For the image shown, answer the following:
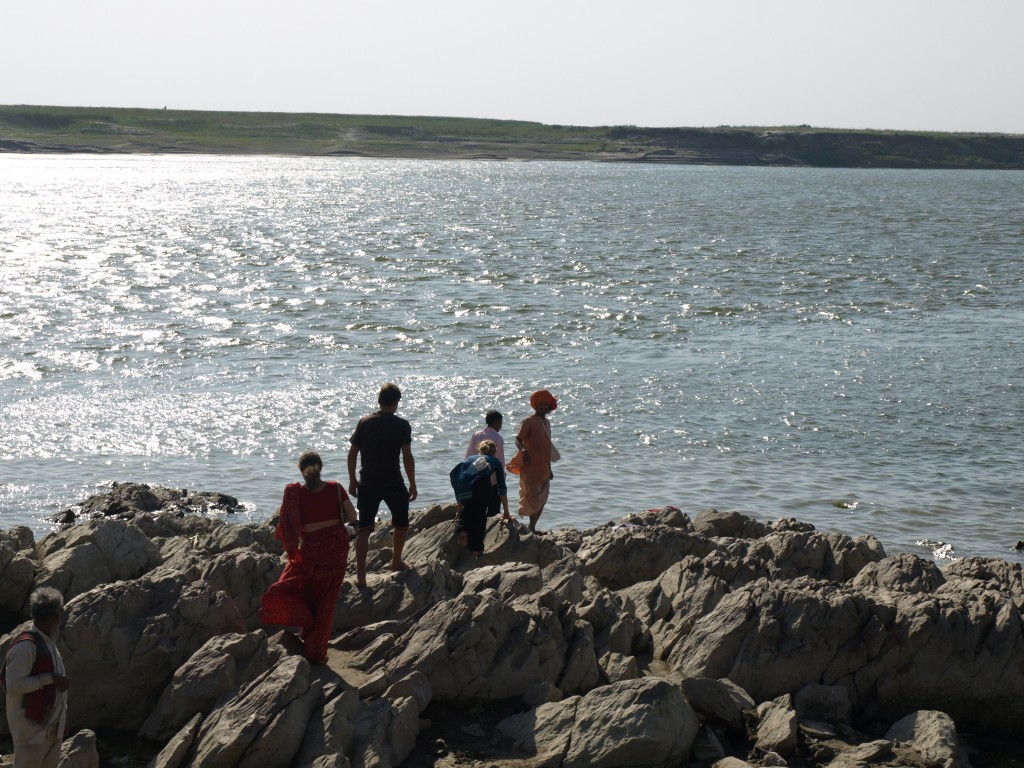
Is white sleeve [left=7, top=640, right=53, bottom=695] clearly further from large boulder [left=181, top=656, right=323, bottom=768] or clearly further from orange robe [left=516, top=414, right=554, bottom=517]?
orange robe [left=516, top=414, right=554, bottom=517]

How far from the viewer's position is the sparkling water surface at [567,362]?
1925cm

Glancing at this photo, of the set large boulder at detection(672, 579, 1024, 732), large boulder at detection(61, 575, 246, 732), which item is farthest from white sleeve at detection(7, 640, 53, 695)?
large boulder at detection(672, 579, 1024, 732)

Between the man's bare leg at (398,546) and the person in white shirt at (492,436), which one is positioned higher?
the person in white shirt at (492,436)

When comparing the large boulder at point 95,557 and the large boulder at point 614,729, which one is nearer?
the large boulder at point 614,729

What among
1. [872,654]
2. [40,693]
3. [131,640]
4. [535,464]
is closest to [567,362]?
[535,464]

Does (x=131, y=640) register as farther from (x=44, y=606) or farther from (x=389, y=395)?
(x=389, y=395)

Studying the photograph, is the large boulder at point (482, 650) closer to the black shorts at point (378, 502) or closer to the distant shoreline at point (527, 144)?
the black shorts at point (378, 502)

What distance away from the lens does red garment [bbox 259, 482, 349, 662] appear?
9625mm

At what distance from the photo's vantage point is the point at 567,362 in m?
28.6

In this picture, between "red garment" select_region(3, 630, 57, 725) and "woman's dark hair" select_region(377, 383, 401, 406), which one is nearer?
"red garment" select_region(3, 630, 57, 725)

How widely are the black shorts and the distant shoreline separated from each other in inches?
6085

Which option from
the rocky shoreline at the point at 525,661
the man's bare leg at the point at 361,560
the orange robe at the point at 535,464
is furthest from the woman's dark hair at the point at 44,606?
the orange robe at the point at 535,464

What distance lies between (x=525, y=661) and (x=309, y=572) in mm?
1793

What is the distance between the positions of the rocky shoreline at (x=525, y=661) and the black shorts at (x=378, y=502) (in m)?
0.50
